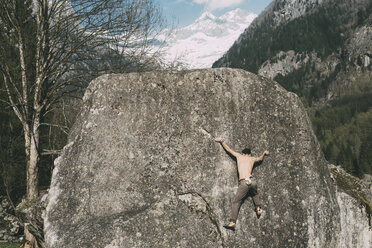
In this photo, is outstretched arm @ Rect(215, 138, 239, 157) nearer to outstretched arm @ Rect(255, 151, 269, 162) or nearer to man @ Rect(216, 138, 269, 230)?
man @ Rect(216, 138, 269, 230)

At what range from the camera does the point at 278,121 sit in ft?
22.6

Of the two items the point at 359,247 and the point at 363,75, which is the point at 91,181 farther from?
the point at 363,75

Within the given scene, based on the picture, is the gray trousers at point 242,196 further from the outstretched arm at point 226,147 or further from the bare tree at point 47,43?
the bare tree at point 47,43

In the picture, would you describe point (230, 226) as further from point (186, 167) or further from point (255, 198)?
point (186, 167)

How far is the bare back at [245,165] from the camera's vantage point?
6301 millimetres

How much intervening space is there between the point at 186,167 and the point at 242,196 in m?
1.43

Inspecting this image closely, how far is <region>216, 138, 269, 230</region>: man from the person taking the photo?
20.2ft

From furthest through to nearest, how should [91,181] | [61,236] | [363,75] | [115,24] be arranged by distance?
[363,75] → [115,24] → [91,181] → [61,236]

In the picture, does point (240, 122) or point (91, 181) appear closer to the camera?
point (91, 181)

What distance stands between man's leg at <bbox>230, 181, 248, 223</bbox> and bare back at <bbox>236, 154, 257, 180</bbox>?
0.67 ft

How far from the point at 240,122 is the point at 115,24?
7.26 meters

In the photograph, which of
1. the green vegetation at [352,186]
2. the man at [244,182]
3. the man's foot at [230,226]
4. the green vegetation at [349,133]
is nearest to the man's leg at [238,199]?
the man at [244,182]

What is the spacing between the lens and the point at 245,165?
6.32 m

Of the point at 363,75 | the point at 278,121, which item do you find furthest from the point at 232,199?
the point at 363,75
